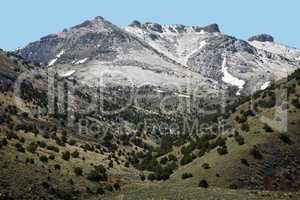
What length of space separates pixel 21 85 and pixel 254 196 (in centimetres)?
9890

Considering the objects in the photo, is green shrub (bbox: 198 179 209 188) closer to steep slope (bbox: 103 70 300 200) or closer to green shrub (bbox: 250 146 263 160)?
steep slope (bbox: 103 70 300 200)

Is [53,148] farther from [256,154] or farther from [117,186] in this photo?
[256,154]

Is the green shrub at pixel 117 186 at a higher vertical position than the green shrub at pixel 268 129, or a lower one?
lower

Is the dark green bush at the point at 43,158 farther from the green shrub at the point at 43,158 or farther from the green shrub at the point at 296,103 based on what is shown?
the green shrub at the point at 296,103

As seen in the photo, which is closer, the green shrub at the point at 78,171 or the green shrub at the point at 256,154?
the green shrub at the point at 78,171

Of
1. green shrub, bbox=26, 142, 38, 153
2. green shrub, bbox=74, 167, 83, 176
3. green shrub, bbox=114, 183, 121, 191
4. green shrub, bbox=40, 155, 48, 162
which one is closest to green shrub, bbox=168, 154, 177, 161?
green shrub, bbox=26, 142, 38, 153

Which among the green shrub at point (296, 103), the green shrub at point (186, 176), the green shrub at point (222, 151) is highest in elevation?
the green shrub at point (296, 103)

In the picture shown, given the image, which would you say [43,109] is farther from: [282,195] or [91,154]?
[282,195]

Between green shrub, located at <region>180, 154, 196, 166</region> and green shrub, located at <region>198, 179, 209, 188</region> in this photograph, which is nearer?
green shrub, located at <region>198, 179, 209, 188</region>

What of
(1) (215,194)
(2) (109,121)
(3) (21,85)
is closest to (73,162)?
(1) (215,194)

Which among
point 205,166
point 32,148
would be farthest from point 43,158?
point 205,166

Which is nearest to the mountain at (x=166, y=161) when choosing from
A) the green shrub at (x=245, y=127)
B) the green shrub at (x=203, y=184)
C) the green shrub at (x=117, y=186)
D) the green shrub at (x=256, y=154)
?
the green shrub at (x=203, y=184)

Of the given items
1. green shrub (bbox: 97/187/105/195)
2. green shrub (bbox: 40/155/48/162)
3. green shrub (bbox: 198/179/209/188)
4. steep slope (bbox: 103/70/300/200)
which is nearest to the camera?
steep slope (bbox: 103/70/300/200)

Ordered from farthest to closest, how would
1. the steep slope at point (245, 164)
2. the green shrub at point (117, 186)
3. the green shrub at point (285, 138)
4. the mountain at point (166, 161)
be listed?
the green shrub at point (285, 138) < the green shrub at point (117, 186) < the mountain at point (166, 161) < the steep slope at point (245, 164)
